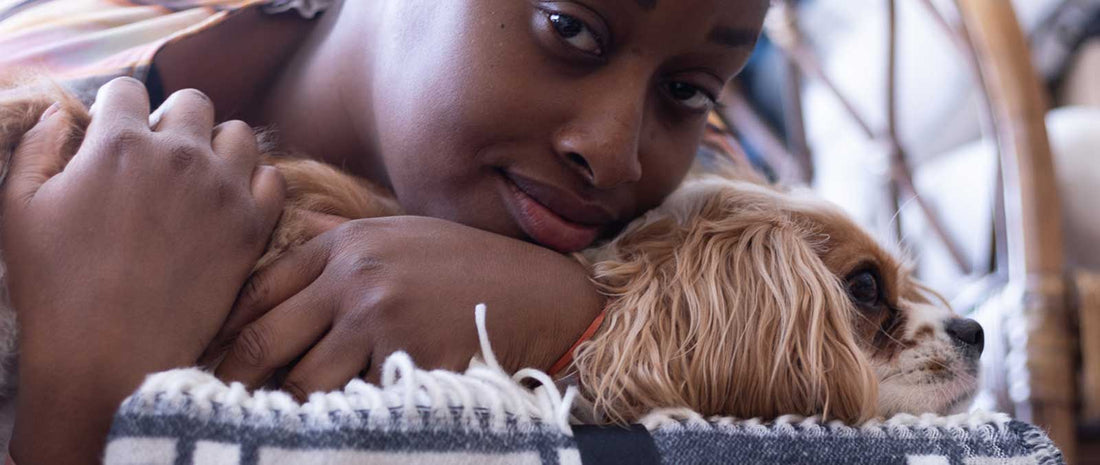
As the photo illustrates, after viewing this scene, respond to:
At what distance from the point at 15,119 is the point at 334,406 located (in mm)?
459

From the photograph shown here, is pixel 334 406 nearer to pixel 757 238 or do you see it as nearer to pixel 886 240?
pixel 757 238

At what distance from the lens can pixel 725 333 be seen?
893mm

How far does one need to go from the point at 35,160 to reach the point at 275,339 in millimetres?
281

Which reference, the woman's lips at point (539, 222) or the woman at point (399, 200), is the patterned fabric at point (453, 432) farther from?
the woman's lips at point (539, 222)

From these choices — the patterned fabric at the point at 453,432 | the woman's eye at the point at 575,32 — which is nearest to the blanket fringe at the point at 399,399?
the patterned fabric at the point at 453,432

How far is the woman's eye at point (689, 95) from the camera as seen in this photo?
102 centimetres

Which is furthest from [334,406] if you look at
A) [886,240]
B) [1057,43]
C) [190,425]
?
[1057,43]

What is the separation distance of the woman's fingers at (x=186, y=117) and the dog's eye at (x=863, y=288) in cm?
78

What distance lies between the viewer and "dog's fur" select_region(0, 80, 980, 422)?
33.5 inches

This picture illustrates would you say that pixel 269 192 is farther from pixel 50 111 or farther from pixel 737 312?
pixel 737 312

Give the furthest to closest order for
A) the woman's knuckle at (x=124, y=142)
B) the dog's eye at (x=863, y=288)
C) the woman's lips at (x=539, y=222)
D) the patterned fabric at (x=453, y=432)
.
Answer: the dog's eye at (x=863, y=288) < the woman's lips at (x=539, y=222) < the woman's knuckle at (x=124, y=142) < the patterned fabric at (x=453, y=432)

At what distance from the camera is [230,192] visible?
775 mm

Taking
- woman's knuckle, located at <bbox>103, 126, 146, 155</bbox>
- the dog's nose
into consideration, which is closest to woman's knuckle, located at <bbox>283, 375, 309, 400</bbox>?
woman's knuckle, located at <bbox>103, 126, 146, 155</bbox>

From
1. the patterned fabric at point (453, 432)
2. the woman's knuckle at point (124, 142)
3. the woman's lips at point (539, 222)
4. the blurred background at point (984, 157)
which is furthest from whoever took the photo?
the blurred background at point (984, 157)
